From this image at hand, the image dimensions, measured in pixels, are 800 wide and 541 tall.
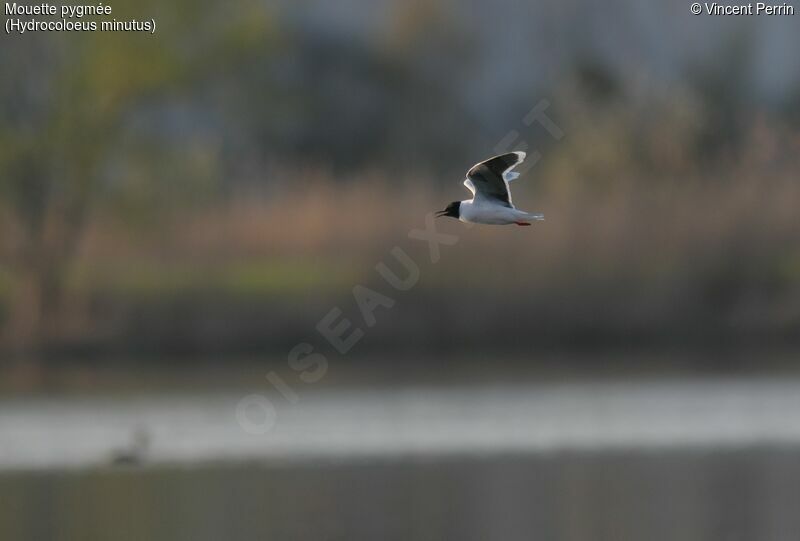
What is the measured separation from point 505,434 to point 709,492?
10.2 ft

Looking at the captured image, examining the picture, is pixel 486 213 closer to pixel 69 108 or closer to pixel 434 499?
pixel 434 499

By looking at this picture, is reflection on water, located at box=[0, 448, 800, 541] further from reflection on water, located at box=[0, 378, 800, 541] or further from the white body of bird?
the white body of bird

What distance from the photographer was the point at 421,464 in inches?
607

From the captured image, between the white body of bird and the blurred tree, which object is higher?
the blurred tree

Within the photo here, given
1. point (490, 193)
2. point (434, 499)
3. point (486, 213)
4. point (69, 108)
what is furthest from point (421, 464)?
point (69, 108)

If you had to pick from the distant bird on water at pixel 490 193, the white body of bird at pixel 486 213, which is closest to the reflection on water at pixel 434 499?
the distant bird on water at pixel 490 193

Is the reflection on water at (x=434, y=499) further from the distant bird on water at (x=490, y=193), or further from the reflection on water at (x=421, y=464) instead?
the distant bird on water at (x=490, y=193)

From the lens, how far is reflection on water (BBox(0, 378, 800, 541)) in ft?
42.5

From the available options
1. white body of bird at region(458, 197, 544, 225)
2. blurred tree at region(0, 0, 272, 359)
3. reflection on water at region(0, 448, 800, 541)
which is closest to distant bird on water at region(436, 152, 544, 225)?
white body of bird at region(458, 197, 544, 225)

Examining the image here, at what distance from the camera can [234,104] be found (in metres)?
25.0

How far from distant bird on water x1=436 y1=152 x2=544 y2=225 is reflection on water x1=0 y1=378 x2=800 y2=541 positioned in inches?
167

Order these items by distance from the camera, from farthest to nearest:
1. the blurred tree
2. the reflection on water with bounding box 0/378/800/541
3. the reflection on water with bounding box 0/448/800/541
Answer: the blurred tree < the reflection on water with bounding box 0/378/800/541 < the reflection on water with bounding box 0/448/800/541

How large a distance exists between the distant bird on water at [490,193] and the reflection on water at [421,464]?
4236 millimetres

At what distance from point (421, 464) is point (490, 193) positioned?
7.04 meters
